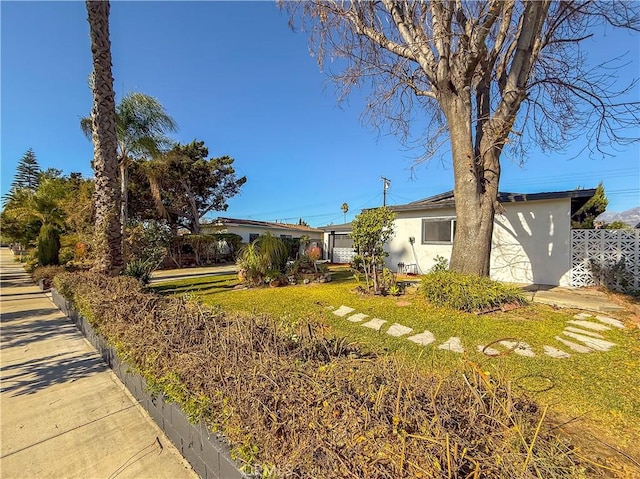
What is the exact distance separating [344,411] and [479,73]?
835 centimetres

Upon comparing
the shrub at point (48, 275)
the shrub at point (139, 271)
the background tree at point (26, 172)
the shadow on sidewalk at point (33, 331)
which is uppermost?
the background tree at point (26, 172)

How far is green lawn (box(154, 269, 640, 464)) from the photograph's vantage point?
2.55 metres

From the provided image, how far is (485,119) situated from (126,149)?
15.3 metres

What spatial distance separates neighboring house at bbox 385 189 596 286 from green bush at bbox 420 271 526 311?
2820mm

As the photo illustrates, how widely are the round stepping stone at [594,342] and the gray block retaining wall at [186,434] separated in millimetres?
5079

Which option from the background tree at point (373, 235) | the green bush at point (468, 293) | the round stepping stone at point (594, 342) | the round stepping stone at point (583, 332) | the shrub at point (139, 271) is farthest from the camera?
the shrub at point (139, 271)

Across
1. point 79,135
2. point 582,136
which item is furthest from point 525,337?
point 79,135

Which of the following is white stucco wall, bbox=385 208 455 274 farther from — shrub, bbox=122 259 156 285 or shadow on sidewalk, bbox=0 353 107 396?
shadow on sidewalk, bbox=0 353 107 396

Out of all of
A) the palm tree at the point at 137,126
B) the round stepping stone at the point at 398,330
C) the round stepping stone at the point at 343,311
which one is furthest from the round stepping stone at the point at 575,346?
the palm tree at the point at 137,126

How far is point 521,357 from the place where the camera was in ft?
12.2

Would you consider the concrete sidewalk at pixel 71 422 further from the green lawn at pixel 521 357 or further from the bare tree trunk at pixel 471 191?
the bare tree trunk at pixel 471 191

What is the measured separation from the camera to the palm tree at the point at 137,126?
44.2 ft

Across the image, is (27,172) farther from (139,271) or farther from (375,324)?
(375,324)

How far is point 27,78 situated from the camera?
751 cm
